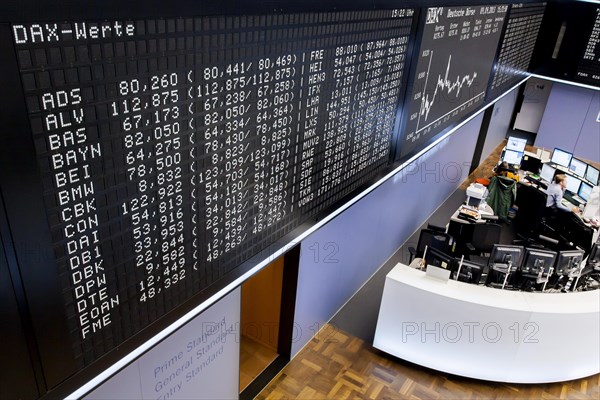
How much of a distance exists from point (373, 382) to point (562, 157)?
6.13 meters

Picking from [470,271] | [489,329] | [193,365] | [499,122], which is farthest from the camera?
[499,122]

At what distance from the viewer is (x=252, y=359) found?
5.15m

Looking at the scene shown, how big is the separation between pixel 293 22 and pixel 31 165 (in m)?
1.41

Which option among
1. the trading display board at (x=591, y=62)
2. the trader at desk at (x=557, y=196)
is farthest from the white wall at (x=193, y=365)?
Result: the trading display board at (x=591, y=62)

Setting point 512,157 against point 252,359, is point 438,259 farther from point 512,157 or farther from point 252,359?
point 512,157

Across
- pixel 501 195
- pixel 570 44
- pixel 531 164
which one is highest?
pixel 570 44

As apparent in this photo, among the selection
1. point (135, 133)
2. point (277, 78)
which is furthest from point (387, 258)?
point (135, 133)

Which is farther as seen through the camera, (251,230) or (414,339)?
(414,339)

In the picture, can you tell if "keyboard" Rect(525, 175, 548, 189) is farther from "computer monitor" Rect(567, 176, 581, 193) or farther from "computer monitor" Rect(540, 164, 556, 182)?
"computer monitor" Rect(567, 176, 581, 193)

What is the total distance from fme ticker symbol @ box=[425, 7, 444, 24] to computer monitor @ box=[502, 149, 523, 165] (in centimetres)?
602

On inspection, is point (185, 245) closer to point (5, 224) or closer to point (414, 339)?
point (5, 224)

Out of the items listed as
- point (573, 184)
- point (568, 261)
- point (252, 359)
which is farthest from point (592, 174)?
point (252, 359)

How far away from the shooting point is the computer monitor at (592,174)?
7917 millimetres

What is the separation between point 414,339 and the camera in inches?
203
